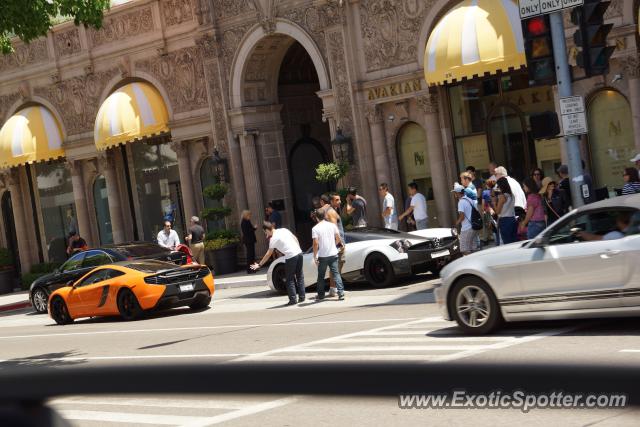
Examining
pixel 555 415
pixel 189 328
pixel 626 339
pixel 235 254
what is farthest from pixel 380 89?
pixel 555 415

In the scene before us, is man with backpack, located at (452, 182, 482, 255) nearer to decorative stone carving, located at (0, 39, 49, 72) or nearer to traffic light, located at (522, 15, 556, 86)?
traffic light, located at (522, 15, 556, 86)

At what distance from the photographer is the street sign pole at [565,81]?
1442cm

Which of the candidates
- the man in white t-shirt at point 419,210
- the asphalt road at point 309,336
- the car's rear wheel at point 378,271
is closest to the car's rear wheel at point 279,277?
the asphalt road at point 309,336

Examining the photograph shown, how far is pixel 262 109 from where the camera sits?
31688 millimetres

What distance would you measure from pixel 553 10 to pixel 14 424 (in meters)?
13.9

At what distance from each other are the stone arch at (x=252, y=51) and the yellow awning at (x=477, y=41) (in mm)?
4920

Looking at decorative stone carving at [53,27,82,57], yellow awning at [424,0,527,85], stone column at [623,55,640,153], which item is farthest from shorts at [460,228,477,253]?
decorative stone carving at [53,27,82,57]

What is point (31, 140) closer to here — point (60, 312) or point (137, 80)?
point (137, 80)

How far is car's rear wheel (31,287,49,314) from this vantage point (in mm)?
26594

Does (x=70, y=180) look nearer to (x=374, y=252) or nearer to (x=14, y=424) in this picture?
(x=374, y=252)

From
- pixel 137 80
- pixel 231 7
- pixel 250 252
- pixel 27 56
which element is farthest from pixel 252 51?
pixel 27 56

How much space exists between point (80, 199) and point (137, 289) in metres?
18.3

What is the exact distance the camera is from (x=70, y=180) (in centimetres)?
3869

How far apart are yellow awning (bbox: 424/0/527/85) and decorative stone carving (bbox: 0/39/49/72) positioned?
61.1 ft
